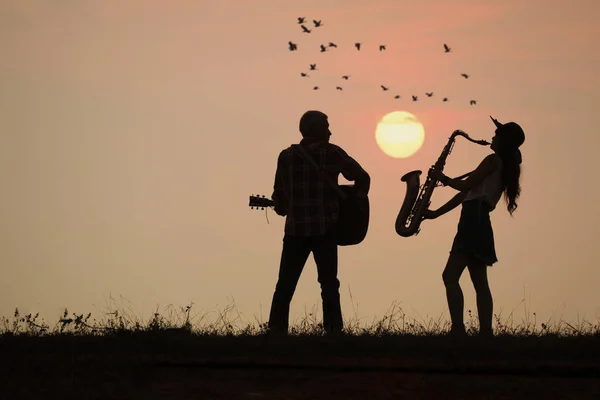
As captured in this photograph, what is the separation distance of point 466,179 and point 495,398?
3.87m

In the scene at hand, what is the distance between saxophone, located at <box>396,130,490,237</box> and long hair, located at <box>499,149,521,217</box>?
83 cm

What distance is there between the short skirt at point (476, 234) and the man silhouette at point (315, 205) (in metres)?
1.08

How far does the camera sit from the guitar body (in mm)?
11039

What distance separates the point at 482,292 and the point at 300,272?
75.6 inches

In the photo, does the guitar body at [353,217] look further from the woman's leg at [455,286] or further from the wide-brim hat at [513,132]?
the wide-brim hat at [513,132]

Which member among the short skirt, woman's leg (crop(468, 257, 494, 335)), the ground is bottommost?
the ground

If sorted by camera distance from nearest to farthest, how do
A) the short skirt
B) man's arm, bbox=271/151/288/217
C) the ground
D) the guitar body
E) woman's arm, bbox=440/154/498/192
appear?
1. the ground
2. the short skirt
3. woman's arm, bbox=440/154/498/192
4. the guitar body
5. man's arm, bbox=271/151/288/217

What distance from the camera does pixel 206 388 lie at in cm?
766

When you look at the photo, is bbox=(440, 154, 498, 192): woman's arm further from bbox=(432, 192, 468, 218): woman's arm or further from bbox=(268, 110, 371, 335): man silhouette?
bbox=(268, 110, 371, 335): man silhouette

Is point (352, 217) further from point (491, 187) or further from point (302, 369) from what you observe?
point (302, 369)

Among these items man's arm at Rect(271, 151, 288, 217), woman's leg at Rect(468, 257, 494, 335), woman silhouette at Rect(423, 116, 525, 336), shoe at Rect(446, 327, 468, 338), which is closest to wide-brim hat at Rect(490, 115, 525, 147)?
woman silhouette at Rect(423, 116, 525, 336)

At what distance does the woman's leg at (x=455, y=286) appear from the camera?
1094 cm

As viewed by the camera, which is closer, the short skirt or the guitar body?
the short skirt

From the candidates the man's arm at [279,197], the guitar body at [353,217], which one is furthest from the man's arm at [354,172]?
the man's arm at [279,197]
